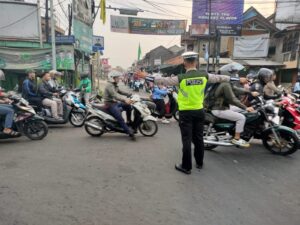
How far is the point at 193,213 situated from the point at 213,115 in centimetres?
258

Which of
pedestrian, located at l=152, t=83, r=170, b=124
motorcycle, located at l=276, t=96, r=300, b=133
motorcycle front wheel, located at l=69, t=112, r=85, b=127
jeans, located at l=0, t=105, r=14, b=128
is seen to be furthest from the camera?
pedestrian, located at l=152, t=83, r=170, b=124

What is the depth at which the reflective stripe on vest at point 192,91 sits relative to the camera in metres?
4.05

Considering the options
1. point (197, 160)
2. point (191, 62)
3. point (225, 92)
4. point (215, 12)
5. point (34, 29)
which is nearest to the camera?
point (191, 62)

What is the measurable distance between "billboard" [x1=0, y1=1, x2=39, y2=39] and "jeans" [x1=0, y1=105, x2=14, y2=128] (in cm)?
1263

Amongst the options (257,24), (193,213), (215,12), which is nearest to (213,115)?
(193,213)

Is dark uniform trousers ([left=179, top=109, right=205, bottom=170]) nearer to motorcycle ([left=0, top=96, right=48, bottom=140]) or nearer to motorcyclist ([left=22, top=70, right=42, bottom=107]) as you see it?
motorcycle ([left=0, top=96, right=48, bottom=140])

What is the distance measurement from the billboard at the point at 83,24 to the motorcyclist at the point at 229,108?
13.1 metres

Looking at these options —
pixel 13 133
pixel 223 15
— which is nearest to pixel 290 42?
pixel 223 15

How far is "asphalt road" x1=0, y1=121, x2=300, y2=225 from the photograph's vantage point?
2922 millimetres

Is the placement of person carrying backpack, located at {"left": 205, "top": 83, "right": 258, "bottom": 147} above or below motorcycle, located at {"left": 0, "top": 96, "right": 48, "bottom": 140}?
above

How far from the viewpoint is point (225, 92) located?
4.97m

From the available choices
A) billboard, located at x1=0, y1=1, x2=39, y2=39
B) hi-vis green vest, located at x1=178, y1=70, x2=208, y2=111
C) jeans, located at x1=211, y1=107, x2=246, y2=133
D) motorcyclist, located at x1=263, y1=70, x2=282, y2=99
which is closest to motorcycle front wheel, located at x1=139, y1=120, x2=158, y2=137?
jeans, located at x1=211, y1=107, x2=246, y2=133

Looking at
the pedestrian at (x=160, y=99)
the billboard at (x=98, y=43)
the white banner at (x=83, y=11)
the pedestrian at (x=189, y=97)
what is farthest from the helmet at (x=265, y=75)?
the billboard at (x=98, y=43)

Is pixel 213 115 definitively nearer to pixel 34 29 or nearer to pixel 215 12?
Result: pixel 34 29
